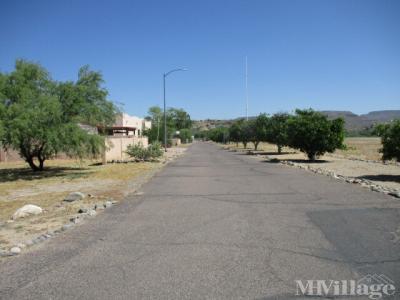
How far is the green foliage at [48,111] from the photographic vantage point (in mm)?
20391

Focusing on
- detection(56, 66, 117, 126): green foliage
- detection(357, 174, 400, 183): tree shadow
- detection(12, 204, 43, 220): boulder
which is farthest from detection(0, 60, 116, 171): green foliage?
detection(357, 174, 400, 183): tree shadow

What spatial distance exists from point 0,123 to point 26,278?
1565 cm

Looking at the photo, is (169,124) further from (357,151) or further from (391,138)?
(391,138)

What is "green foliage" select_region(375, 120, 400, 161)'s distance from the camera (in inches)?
738

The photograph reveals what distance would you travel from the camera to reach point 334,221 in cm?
909

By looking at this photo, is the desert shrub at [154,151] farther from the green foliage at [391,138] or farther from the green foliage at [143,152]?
the green foliage at [391,138]

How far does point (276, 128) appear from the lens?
147ft

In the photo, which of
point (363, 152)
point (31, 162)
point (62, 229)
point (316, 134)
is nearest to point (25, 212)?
point (62, 229)

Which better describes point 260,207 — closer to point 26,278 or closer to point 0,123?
point 26,278

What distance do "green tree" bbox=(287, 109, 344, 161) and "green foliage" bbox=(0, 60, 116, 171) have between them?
46.6 feet

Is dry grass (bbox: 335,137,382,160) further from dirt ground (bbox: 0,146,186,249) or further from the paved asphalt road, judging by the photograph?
the paved asphalt road

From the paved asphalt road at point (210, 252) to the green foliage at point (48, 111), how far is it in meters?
10.8

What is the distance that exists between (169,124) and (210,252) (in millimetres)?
106420

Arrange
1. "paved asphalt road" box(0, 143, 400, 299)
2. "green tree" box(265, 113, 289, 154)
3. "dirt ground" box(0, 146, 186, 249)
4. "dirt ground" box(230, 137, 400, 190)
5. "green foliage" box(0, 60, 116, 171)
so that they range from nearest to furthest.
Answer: "paved asphalt road" box(0, 143, 400, 299), "dirt ground" box(0, 146, 186, 249), "dirt ground" box(230, 137, 400, 190), "green foliage" box(0, 60, 116, 171), "green tree" box(265, 113, 289, 154)
